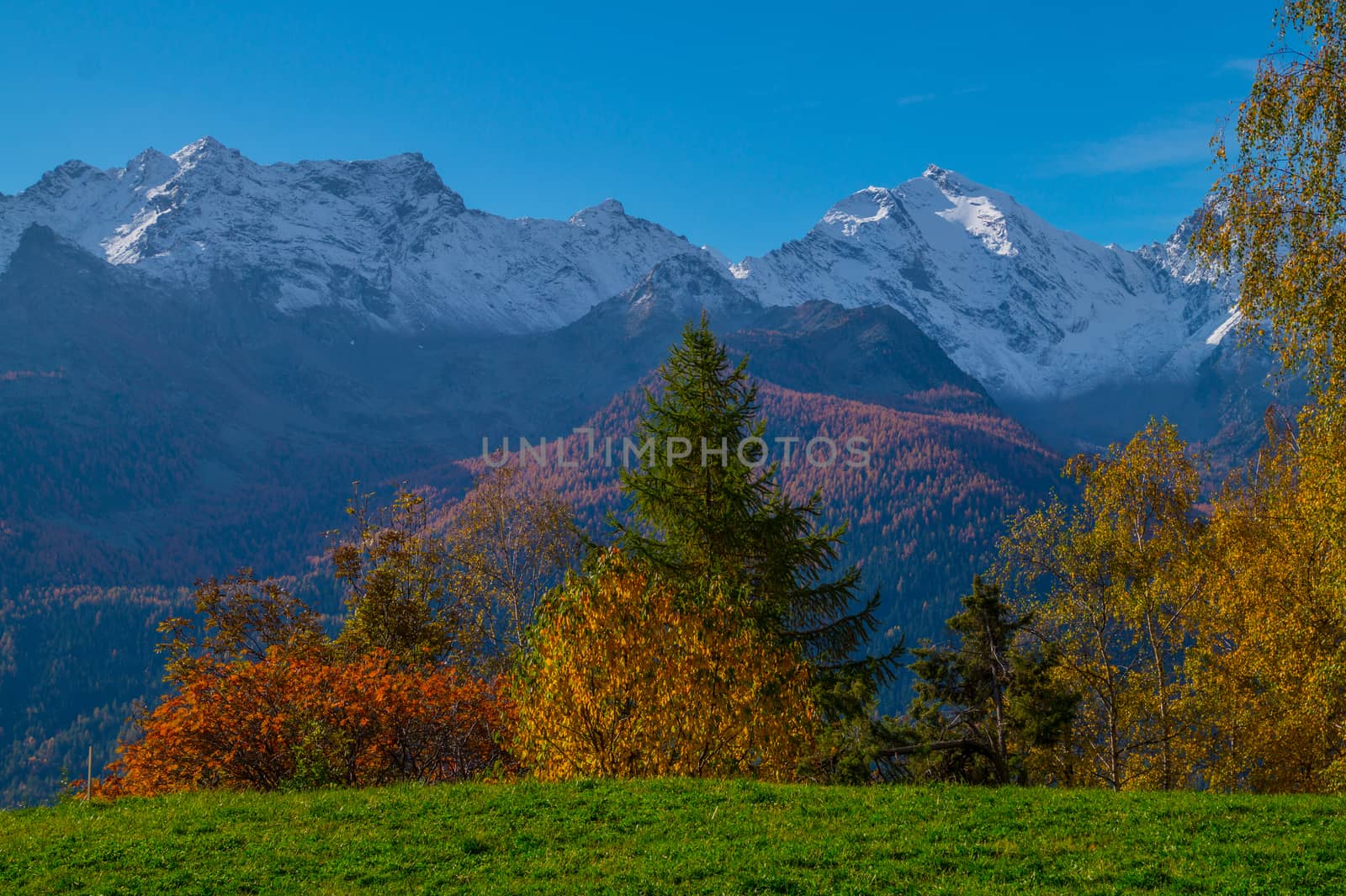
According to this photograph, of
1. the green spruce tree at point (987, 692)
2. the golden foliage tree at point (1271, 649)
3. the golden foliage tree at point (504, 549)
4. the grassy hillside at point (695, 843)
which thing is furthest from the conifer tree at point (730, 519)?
the golden foliage tree at point (504, 549)

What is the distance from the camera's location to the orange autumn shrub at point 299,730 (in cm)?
2233

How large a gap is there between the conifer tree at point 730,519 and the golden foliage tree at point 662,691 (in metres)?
2.80

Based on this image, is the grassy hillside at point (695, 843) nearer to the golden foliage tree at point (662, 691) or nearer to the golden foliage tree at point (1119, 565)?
the golden foliage tree at point (662, 691)

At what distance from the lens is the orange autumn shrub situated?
22.3 metres

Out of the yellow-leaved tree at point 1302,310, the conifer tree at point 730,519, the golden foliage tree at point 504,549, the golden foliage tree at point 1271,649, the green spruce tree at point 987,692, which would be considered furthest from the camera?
the golden foliage tree at point 504,549

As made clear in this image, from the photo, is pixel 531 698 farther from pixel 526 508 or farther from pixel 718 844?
pixel 526 508

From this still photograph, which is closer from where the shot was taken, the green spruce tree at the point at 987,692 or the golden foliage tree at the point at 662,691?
the golden foliage tree at the point at 662,691

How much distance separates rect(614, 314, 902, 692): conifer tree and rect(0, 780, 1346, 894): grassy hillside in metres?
6.83

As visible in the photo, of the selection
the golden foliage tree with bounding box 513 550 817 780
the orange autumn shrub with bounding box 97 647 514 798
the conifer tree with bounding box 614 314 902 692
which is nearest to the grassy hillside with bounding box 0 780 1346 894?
the golden foliage tree with bounding box 513 550 817 780

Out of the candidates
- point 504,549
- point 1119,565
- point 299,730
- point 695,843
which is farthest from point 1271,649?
point 504,549

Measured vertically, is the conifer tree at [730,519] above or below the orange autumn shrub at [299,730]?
above

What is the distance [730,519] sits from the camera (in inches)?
930

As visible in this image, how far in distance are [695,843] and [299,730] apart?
12.6 metres

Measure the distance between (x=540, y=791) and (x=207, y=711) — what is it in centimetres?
976
